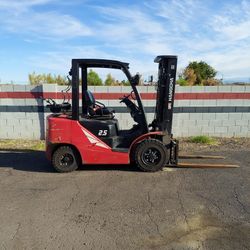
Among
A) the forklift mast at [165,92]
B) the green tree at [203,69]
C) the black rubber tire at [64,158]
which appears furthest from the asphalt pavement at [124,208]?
the green tree at [203,69]

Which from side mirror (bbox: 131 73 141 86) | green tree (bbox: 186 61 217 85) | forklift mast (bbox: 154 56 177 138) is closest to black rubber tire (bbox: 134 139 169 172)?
forklift mast (bbox: 154 56 177 138)

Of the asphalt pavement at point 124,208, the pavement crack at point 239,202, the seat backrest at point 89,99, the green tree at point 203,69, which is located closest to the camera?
the asphalt pavement at point 124,208

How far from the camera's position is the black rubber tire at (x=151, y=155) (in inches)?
269

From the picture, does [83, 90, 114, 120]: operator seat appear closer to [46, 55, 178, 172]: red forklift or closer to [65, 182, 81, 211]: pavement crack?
[46, 55, 178, 172]: red forklift

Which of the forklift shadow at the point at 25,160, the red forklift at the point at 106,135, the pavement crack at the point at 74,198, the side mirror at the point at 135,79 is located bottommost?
the forklift shadow at the point at 25,160

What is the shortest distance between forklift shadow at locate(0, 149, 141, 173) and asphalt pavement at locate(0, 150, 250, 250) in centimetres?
4

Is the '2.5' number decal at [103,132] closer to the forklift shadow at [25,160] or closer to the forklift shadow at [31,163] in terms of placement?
the forklift shadow at [31,163]

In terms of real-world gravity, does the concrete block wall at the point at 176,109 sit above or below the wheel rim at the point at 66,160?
above

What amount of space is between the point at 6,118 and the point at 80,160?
4790mm

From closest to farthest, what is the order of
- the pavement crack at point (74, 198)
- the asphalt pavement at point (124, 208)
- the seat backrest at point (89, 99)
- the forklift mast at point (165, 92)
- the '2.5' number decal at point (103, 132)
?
the asphalt pavement at point (124, 208) → the pavement crack at point (74, 198) → the '2.5' number decal at point (103, 132) → the forklift mast at point (165, 92) → the seat backrest at point (89, 99)

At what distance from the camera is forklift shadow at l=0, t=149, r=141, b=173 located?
23.7 feet

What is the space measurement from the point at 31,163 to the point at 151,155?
2.89m

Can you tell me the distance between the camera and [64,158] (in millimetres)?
6926

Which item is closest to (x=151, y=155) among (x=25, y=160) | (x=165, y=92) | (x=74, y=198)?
(x=165, y=92)
